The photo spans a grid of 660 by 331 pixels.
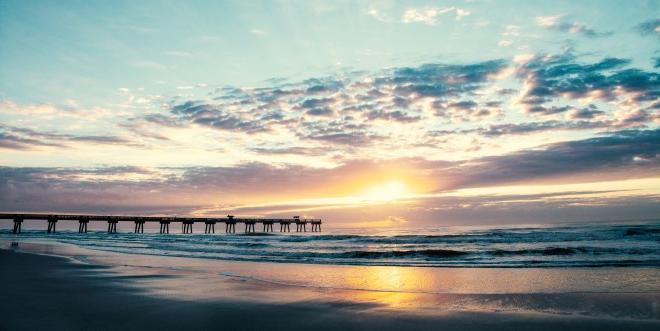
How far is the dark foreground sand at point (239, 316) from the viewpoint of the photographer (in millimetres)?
6234

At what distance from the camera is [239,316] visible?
6898mm

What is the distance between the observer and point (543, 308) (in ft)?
25.5

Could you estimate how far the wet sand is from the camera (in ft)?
20.9

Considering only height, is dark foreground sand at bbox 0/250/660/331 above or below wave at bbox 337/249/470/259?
above

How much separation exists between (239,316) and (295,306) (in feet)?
4.32

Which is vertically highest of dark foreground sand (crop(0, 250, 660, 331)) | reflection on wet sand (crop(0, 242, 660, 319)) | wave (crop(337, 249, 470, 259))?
dark foreground sand (crop(0, 250, 660, 331))

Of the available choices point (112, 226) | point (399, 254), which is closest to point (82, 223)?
point (112, 226)

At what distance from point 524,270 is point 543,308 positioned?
7.18 m

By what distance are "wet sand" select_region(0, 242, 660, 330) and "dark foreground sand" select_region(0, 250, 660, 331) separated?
15 mm

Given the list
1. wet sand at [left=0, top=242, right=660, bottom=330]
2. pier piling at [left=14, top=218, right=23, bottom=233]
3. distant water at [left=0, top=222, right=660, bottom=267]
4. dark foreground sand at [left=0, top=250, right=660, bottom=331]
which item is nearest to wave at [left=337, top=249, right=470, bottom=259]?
distant water at [left=0, top=222, right=660, bottom=267]

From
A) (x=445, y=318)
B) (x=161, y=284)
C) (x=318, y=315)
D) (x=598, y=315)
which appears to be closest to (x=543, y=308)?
(x=598, y=315)

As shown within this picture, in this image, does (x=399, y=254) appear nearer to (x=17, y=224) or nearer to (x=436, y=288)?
(x=436, y=288)

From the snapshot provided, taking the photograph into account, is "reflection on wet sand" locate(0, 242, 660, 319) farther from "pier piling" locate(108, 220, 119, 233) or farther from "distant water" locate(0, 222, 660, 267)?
"pier piling" locate(108, 220, 119, 233)

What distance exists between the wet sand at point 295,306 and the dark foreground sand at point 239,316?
0.05ft
